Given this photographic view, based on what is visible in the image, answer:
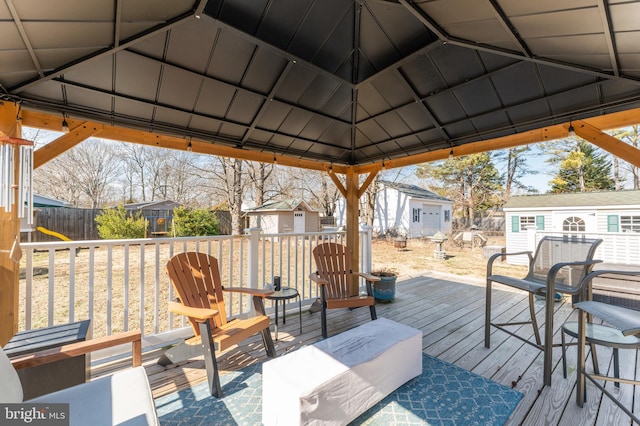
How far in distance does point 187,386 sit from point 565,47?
3912 millimetres

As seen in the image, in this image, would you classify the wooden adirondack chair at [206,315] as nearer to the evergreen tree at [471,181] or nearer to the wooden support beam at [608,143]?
the wooden support beam at [608,143]

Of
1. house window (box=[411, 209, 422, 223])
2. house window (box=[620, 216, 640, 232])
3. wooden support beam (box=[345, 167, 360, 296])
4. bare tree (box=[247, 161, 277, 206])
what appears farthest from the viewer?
house window (box=[411, 209, 422, 223])

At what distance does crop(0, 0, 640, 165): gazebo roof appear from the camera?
1663 millimetres

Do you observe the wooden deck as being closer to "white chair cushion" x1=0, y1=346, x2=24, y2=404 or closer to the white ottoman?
the white ottoman

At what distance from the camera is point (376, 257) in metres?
10.1

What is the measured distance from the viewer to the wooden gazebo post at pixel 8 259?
193 centimetres

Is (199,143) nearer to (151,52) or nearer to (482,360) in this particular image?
(151,52)

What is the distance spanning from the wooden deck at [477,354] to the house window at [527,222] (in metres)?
6.30

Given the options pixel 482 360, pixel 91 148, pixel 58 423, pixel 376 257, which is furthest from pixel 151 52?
pixel 91 148

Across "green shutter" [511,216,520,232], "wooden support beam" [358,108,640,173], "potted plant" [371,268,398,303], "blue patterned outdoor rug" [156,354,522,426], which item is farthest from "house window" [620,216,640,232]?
"blue patterned outdoor rug" [156,354,522,426]

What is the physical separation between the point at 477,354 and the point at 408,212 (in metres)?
12.8

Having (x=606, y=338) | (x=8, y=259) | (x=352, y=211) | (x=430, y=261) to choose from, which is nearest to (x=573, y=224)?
(x=430, y=261)

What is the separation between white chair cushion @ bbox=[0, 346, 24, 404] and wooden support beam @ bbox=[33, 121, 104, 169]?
1532 mm

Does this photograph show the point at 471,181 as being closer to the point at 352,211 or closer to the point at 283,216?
the point at 283,216
